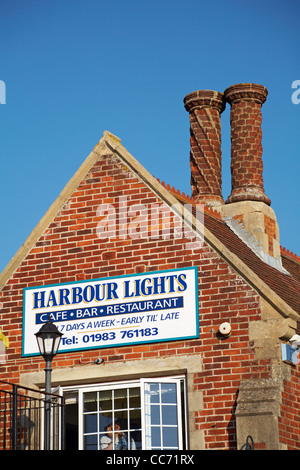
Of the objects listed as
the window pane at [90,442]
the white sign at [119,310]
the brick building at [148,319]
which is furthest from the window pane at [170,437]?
the white sign at [119,310]

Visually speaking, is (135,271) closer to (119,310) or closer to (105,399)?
(119,310)

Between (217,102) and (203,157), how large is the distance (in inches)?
53.4

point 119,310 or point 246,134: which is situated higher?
point 246,134

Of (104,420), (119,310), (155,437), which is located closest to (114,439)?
(104,420)

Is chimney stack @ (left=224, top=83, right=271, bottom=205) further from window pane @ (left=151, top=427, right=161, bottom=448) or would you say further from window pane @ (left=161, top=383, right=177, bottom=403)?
window pane @ (left=151, top=427, right=161, bottom=448)

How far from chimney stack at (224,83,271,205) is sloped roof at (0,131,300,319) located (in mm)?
2006

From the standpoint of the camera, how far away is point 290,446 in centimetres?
1602

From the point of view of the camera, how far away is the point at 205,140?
23.0 m

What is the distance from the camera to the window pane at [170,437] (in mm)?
16539

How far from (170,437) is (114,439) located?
0.95 metres

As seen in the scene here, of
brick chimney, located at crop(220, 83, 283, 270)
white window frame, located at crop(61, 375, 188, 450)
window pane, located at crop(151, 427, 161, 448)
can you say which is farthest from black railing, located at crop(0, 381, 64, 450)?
brick chimney, located at crop(220, 83, 283, 270)

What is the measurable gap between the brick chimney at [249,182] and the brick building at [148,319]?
1.01 m

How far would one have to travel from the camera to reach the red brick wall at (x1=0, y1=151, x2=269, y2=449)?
16469 mm
